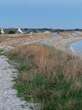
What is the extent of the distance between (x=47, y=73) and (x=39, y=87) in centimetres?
253

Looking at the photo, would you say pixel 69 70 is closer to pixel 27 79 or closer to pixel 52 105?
pixel 27 79

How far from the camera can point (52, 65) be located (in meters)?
18.8

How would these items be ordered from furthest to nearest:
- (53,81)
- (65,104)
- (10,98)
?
(53,81) < (10,98) < (65,104)

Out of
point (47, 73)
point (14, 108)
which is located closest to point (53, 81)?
point (47, 73)

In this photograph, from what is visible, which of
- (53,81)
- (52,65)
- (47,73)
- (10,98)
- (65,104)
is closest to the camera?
(65,104)

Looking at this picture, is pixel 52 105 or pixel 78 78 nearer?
pixel 52 105

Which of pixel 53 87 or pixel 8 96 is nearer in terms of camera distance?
pixel 8 96

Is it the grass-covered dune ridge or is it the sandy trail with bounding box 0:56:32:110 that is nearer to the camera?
the grass-covered dune ridge

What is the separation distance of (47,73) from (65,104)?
4881mm

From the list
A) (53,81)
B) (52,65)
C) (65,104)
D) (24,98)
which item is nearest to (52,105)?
(65,104)

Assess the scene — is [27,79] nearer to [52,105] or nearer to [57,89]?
[57,89]

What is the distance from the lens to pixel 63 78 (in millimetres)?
15211

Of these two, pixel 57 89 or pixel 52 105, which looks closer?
pixel 52 105

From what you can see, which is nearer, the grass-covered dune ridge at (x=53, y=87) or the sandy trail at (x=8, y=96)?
the grass-covered dune ridge at (x=53, y=87)
